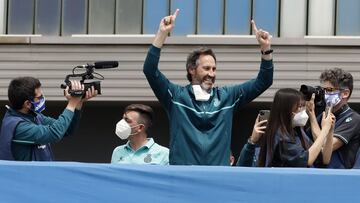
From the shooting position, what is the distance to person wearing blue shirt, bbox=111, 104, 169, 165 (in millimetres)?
5391

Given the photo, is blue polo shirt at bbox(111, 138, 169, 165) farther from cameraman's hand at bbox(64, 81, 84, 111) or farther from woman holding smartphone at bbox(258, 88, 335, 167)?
woman holding smartphone at bbox(258, 88, 335, 167)

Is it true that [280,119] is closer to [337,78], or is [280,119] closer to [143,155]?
[337,78]

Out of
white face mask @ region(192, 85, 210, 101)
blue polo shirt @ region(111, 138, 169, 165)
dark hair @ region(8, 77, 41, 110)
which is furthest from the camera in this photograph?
blue polo shirt @ region(111, 138, 169, 165)

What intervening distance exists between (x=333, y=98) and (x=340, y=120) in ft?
0.59

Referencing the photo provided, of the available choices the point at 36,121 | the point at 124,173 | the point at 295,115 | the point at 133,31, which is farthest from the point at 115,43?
the point at 124,173

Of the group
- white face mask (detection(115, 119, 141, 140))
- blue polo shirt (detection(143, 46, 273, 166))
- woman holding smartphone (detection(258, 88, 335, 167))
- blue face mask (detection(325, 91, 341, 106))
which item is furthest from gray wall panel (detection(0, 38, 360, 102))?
blue polo shirt (detection(143, 46, 273, 166))

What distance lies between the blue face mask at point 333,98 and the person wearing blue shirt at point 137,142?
1.22 m

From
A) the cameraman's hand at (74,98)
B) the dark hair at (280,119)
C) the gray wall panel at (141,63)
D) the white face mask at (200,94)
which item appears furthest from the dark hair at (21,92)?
the gray wall panel at (141,63)

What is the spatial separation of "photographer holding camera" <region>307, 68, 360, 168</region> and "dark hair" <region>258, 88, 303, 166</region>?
14.2 inches

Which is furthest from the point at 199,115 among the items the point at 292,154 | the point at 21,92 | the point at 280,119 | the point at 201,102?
the point at 21,92

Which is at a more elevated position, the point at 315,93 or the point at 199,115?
the point at 315,93

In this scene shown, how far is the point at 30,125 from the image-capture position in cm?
498

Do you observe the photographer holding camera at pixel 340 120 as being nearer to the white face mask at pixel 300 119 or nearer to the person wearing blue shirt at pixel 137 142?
the white face mask at pixel 300 119

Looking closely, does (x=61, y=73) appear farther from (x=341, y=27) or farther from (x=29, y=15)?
(x=341, y=27)
